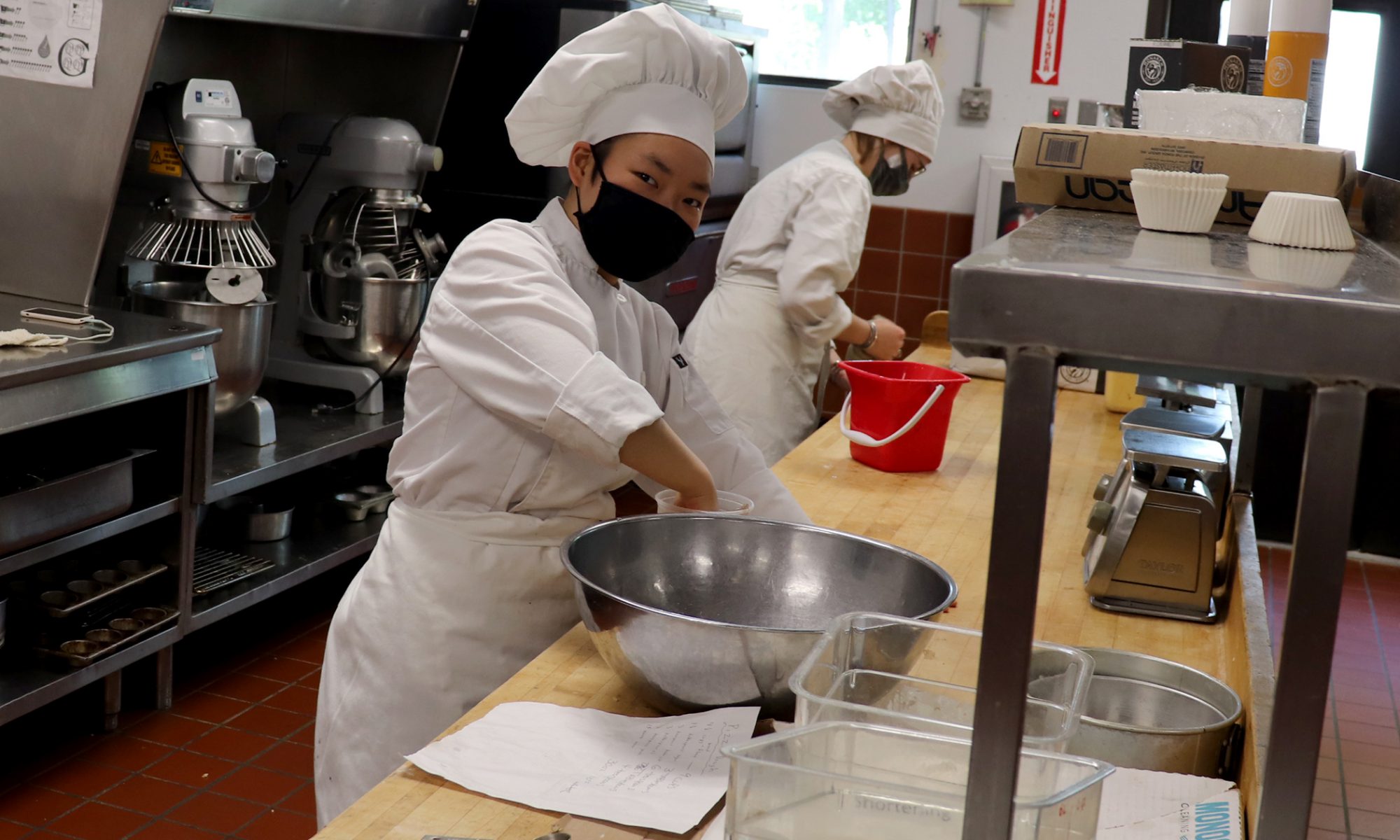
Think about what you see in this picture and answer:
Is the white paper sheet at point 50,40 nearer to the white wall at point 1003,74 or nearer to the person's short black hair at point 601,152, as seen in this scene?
the person's short black hair at point 601,152

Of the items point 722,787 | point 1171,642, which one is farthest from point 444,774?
point 1171,642

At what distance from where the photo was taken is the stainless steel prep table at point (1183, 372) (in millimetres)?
701

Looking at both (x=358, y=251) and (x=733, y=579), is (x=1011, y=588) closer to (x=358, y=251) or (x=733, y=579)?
(x=733, y=579)

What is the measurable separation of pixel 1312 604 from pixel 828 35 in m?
5.27

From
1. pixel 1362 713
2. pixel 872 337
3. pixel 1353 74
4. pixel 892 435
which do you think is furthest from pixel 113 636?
pixel 1353 74

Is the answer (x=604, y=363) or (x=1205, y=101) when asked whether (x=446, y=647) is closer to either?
(x=604, y=363)

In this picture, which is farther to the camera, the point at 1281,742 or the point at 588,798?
the point at 588,798

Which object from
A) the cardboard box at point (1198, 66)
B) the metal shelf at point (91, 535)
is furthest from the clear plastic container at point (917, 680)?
the metal shelf at point (91, 535)

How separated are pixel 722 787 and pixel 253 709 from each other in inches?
93.0

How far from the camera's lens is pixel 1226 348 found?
0.71 meters

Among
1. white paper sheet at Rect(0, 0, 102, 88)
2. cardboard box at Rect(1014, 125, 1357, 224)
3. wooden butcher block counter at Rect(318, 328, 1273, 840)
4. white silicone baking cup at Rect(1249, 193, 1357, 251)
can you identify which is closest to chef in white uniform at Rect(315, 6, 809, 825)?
wooden butcher block counter at Rect(318, 328, 1273, 840)

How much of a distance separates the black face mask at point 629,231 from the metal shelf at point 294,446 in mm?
1659

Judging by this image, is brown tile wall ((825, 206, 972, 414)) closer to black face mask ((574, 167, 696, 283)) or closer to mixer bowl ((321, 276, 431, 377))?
mixer bowl ((321, 276, 431, 377))

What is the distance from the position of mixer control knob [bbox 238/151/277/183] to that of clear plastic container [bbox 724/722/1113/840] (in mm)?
2585
